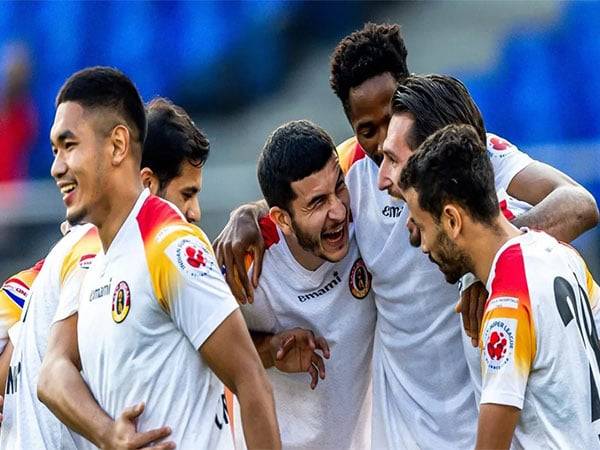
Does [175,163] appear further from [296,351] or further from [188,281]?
[188,281]

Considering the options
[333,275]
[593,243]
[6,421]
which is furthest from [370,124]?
[593,243]

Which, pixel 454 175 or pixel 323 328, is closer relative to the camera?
pixel 454 175

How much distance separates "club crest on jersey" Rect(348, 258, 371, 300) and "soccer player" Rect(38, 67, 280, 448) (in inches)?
40.3

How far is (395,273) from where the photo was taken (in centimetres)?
428

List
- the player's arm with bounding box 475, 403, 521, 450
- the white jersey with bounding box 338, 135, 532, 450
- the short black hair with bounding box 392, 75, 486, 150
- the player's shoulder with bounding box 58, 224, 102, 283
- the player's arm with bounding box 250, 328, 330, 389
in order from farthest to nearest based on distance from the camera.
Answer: the player's arm with bounding box 250, 328, 330, 389 < the white jersey with bounding box 338, 135, 532, 450 < the short black hair with bounding box 392, 75, 486, 150 < the player's shoulder with bounding box 58, 224, 102, 283 < the player's arm with bounding box 475, 403, 521, 450

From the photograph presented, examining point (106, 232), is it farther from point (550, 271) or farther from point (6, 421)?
point (550, 271)

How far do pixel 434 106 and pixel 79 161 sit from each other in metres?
1.22

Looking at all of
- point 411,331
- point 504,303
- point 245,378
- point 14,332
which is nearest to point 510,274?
point 504,303

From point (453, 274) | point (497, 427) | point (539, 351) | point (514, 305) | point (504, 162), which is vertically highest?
point (504, 162)

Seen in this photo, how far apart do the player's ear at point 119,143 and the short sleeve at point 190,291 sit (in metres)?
0.40

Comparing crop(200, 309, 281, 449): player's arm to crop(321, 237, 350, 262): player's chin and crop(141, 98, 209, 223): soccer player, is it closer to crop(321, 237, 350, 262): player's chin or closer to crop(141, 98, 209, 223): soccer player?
crop(321, 237, 350, 262): player's chin

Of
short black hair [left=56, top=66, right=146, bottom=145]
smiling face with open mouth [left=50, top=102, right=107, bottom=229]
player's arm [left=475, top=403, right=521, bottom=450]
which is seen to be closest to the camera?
player's arm [left=475, top=403, right=521, bottom=450]

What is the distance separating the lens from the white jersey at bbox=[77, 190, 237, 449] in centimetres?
338

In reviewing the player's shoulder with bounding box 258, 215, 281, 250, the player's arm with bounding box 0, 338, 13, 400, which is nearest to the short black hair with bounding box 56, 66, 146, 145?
the player's shoulder with bounding box 258, 215, 281, 250
